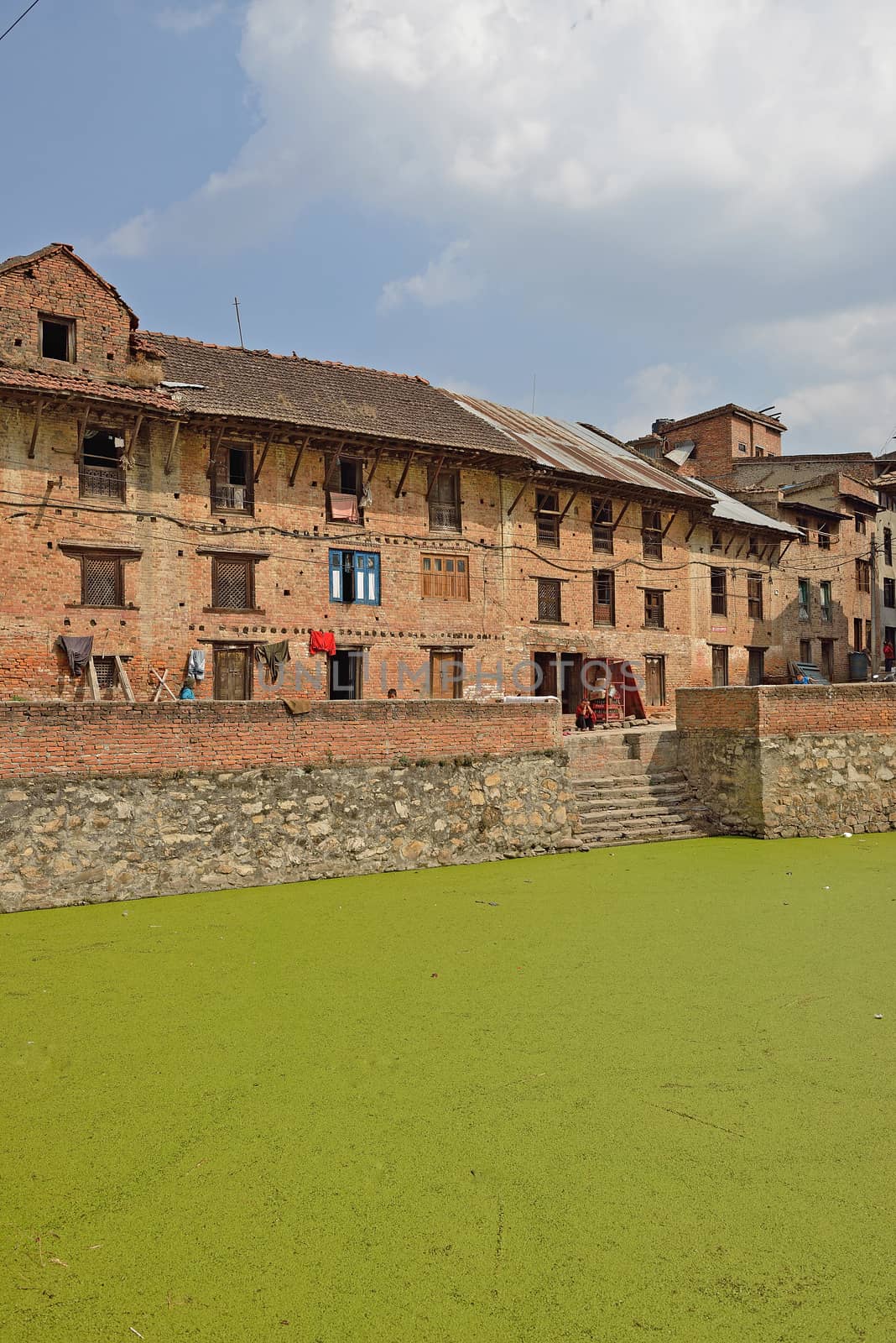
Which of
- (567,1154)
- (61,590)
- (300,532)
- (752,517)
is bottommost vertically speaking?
(567,1154)

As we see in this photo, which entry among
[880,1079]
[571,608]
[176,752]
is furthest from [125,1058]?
[571,608]

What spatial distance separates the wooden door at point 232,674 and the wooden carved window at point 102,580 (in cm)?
257

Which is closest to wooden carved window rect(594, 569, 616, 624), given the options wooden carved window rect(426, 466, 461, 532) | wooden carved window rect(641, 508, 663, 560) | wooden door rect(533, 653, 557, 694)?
wooden carved window rect(641, 508, 663, 560)

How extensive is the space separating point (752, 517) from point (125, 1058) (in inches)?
1131

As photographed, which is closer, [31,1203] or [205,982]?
[31,1203]

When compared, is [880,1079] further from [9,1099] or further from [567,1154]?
[9,1099]

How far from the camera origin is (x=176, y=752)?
12.2 meters

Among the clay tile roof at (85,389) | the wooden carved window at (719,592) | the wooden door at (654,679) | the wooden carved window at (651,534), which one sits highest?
the clay tile roof at (85,389)

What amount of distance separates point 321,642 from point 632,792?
27.8ft

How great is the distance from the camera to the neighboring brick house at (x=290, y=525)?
60.7 ft

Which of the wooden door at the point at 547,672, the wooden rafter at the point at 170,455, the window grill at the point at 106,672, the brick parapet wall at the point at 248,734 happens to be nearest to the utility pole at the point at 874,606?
the wooden door at the point at 547,672

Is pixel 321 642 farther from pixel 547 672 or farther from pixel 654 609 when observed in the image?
pixel 654 609

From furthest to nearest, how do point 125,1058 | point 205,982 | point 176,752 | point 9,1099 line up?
1. point 176,752
2. point 205,982
3. point 125,1058
4. point 9,1099

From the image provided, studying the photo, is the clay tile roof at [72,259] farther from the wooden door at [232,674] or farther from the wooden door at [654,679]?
the wooden door at [654,679]
